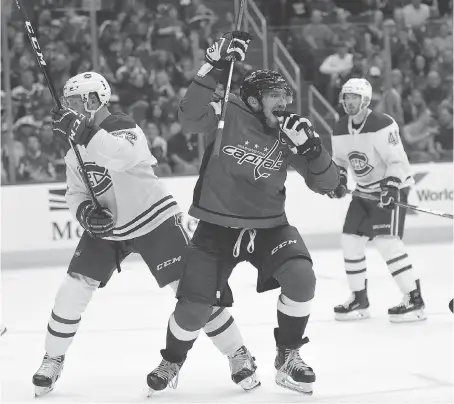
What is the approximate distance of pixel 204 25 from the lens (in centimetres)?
902

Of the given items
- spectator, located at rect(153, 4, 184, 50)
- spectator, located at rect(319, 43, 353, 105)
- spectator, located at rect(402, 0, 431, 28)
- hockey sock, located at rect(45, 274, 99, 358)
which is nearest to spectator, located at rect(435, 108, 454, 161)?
spectator, located at rect(319, 43, 353, 105)

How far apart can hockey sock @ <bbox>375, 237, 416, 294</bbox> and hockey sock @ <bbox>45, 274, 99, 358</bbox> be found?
1.95 meters

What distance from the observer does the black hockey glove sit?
311 centimetres

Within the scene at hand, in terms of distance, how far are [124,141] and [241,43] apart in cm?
50

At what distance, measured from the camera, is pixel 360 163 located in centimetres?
496

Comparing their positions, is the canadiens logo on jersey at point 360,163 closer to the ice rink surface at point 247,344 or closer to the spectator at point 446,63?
the ice rink surface at point 247,344

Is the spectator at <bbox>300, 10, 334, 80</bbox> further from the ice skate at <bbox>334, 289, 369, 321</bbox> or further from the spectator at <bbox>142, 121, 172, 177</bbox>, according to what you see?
the ice skate at <bbox>334, 289, 369, 321</bbox>

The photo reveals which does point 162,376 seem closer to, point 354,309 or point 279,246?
point 279,246

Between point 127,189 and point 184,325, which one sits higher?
point 127,189

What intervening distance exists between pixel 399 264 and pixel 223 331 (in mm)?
1684

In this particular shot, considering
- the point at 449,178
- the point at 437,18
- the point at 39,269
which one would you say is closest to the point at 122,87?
the point at 39,269

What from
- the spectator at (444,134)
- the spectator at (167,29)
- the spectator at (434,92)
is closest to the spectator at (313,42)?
the spectator at (434,92)

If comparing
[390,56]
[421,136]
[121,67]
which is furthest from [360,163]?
[390,56]

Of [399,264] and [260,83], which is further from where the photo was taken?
[399,264]
